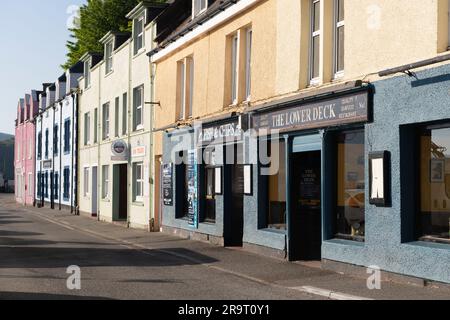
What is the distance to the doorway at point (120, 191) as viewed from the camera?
2909 centimetres

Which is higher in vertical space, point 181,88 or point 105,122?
point 181,88

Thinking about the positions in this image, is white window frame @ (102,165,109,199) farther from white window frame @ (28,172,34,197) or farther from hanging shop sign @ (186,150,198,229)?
white window frame @ (28,172,34,197)

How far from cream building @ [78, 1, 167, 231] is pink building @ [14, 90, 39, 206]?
702 inches

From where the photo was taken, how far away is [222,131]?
17391mm

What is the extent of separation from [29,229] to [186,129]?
898 cm

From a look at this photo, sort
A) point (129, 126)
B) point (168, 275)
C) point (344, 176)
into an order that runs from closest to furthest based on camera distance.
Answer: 1. point (168, 275)
2. point (344, 176)
3. point (129, 126)

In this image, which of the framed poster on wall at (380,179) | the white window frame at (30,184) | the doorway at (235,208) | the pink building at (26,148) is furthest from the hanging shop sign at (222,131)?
the white window frame at (30,184)

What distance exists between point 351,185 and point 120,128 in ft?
56.5

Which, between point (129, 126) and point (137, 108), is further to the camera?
point (129, 126)

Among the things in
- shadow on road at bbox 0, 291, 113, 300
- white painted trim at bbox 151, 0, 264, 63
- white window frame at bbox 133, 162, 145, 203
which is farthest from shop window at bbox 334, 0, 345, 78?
white window frame at bbox 133, 162, 145, 203

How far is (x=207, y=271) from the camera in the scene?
508 inches

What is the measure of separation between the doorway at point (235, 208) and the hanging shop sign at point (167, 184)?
166 inches

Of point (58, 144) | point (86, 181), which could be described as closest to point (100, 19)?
point (58, 144)

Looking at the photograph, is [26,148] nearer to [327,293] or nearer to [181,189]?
[181,189]
